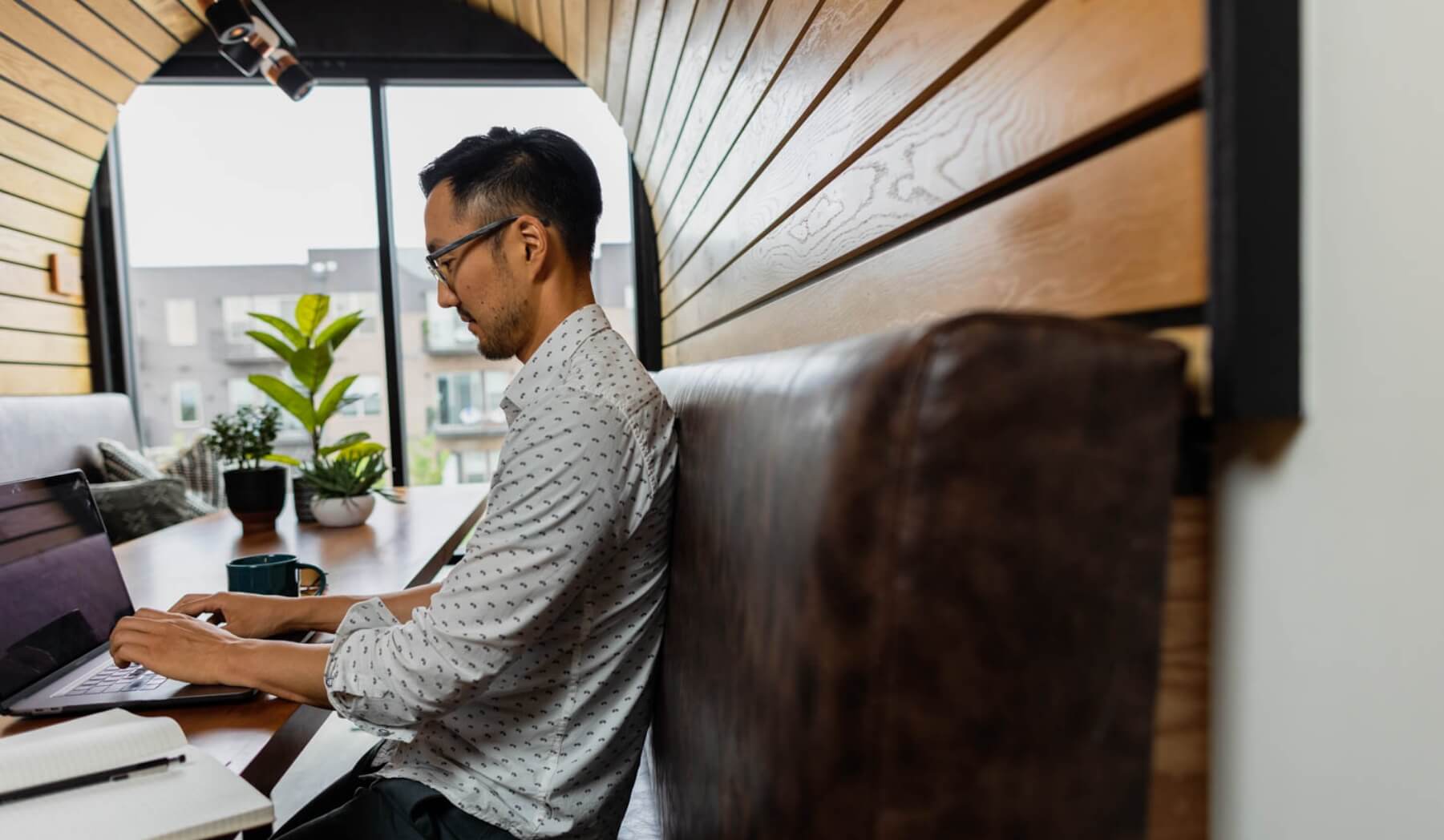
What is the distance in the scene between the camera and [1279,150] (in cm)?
53

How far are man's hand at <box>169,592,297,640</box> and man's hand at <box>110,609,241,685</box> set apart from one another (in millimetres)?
185

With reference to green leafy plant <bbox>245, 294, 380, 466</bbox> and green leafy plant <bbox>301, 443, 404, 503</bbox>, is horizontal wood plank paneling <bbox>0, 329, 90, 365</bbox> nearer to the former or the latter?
green leafy plant <bbox>245, 294, 380, 466</bbox>

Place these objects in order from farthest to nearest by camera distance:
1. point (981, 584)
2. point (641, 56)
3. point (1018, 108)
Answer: point (641, 56) < point (1018, 108) < point (981, 584)

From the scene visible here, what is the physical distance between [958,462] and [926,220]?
51 centimetres

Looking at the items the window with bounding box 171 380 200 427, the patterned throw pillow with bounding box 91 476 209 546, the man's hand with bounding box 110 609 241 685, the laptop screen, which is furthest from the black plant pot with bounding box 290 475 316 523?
the window with bounding box 171 380 200 427

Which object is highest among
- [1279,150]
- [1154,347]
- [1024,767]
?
[1279,150]

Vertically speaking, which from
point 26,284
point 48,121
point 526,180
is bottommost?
point 526,180

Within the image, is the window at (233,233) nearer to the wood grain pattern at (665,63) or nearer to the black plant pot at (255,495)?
the wood grain pattern at (665,63)

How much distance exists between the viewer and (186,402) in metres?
4.94

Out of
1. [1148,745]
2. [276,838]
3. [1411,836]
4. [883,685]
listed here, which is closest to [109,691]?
[276,838]

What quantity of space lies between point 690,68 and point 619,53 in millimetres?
1400

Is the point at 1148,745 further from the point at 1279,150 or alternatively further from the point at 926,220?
the point at 926,220

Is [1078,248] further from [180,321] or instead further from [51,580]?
[180,321]

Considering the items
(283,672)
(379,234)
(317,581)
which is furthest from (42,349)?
(283,672)
